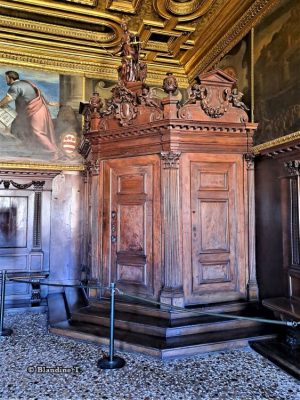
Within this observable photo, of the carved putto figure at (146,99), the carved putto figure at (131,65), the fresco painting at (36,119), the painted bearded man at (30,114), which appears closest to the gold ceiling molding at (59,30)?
the fresco painting at (36,119)

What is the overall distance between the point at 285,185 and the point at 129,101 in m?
2.48

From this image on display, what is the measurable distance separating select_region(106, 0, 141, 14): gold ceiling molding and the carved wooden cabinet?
1861mm

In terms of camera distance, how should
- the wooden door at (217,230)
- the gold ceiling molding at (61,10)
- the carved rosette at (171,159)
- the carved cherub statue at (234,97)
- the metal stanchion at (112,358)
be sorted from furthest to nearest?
the gold ceiling molding at (61,10), the carved cherub statue at (234,97), the wooden door at (217,230), the carved rosette at (171,159), the metal stanchion at (112,358)

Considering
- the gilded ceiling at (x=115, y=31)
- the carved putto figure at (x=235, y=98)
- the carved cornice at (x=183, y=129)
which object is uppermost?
the gilded ceiling at (x=115, y=31)

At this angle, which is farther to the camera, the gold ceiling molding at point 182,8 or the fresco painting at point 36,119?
the fresco painting at point 36,119

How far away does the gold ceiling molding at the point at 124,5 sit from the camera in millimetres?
5514

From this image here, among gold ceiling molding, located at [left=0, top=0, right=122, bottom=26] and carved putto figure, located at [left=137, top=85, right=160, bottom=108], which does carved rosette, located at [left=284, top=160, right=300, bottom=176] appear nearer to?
carved putto figure, located at [left=137, top=85, right=160, bottom=108]

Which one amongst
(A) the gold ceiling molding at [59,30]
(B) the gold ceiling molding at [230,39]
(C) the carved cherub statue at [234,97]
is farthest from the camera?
(A) the gold ceiling molding at [59,30]

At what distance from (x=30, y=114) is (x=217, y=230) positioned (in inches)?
175

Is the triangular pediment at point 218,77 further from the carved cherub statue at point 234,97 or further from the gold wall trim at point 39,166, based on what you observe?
the gold wall trim at point 39,166

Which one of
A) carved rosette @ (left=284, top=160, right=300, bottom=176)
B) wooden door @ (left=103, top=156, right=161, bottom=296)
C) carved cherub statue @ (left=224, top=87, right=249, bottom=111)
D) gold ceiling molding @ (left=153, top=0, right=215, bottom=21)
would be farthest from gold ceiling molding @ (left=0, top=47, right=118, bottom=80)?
carved rosette @ (left=284, top=160, right=300, bottom=176)

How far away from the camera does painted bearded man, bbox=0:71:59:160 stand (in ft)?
21.0

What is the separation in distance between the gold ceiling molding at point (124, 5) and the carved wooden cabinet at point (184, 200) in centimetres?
186

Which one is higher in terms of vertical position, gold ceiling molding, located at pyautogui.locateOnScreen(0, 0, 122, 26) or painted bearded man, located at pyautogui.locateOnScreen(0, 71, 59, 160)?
gold ceiling molding, located at pyautogui.locateOnScreen(0, 0, 122, 26)
